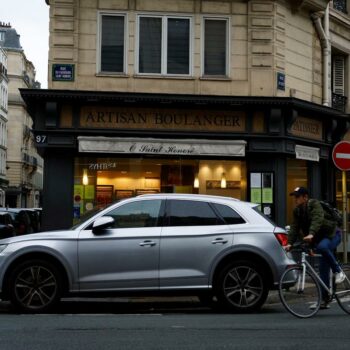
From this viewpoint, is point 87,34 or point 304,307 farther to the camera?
point 87,34

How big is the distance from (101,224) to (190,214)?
4.29 ft

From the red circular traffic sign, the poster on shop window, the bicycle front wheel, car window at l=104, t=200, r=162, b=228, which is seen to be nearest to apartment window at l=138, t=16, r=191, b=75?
the poster on shop window

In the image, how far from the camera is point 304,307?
29.4 feet

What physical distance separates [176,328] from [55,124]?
9.16 m

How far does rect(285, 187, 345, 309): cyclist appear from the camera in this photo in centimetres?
903

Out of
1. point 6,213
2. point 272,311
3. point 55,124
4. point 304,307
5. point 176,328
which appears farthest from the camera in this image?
point 6,213

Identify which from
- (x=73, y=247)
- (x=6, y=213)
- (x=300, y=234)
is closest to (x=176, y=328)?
(x=73, y=247)

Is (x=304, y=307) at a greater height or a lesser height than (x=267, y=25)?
lesser

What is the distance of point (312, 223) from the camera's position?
9.01m

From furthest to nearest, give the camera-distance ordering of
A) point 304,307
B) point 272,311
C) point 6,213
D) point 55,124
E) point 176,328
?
point 6,213 < point 55,124 < point 272,311 < point 304,307 < point 176,328

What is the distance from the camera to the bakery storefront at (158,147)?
15891mm

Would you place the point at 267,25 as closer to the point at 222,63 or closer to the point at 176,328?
the point at 222,63

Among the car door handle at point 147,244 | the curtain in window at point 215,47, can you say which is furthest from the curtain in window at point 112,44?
the car door handle at point 147,244

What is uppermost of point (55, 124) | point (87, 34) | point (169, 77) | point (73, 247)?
point (87, 34)
